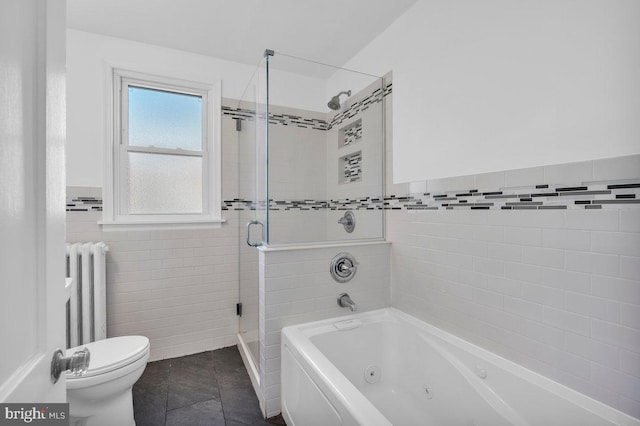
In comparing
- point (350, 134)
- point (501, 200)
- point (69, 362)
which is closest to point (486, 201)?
point (501, 200)

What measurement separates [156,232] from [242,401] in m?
1.41

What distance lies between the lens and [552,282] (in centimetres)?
124

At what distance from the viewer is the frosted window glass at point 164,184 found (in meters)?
→ 2.39

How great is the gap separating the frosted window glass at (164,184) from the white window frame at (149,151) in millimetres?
42

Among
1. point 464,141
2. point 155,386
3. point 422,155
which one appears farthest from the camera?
point 155,386

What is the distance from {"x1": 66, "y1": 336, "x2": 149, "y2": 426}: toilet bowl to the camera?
57.1 inches

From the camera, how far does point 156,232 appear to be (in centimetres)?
238

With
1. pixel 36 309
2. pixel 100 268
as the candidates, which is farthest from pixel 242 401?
pixel 36 309

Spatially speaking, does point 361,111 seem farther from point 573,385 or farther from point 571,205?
point 573,385

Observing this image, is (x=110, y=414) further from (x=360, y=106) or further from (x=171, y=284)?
(x=360, y=106)

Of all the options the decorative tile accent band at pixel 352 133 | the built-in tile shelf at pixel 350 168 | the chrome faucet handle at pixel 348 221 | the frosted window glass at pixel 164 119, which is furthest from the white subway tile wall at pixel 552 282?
the frosted window glass at pixel 164 119

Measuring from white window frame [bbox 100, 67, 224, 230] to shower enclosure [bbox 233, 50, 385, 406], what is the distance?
219 mm

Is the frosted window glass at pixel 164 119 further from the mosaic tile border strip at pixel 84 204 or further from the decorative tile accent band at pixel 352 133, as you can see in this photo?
the decorative tile accent band at pixel 352 133

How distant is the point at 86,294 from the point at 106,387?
0.84m
